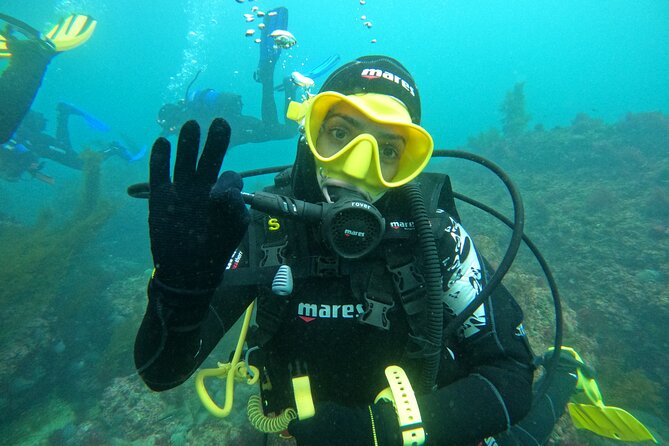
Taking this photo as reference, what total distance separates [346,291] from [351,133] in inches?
42.0

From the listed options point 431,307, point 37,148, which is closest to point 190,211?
point 431,307

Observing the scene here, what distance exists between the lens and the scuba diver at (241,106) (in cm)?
1192

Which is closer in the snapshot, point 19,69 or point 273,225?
point 273,225

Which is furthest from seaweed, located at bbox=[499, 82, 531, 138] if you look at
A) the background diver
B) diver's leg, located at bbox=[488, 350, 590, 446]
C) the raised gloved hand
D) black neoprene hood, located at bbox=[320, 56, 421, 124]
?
the raised gloved hand

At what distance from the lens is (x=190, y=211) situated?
1.34 meters

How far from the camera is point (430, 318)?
1.79m

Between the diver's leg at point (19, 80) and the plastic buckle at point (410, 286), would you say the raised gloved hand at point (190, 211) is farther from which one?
the diver's leg at point (19, 80)

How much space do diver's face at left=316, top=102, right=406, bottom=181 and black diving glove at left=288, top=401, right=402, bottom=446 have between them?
1.46 meters

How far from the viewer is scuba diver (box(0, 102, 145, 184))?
11.9m

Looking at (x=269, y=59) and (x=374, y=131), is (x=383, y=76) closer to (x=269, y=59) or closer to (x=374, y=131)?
(x=374, y=131)

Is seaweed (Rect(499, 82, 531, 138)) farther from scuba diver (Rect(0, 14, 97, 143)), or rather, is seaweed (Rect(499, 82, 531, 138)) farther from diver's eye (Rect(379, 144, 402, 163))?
scuba diver (Rect(0, 14, 97, 143))

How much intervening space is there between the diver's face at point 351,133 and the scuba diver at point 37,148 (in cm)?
1496

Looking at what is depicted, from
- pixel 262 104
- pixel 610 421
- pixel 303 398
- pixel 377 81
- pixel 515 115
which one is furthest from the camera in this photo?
pixel 515 115

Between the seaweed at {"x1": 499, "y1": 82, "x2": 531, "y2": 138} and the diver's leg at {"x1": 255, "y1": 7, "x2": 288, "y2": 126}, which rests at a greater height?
the seaweed at {"x1": 499, "y1": 82, "x2": 531, "y2": 138}
